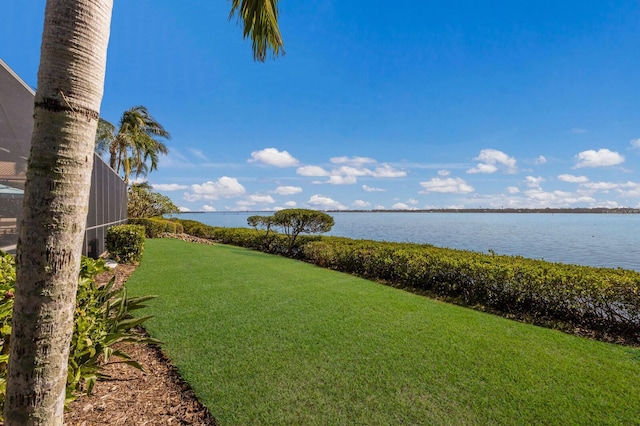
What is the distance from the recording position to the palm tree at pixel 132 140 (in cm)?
1917

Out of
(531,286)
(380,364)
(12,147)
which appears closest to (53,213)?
(380,364)

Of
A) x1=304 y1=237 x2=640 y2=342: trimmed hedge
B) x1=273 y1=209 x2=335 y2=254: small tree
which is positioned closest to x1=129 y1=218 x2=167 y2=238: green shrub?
x1=273 y1=209 x2=335 y2=254: small tree

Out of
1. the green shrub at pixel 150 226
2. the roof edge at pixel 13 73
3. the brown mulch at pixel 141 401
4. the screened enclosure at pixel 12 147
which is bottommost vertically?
the brown mulch at pixel 141 401

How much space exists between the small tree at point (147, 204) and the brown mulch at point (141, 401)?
20.1 meters

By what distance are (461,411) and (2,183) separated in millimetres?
5120

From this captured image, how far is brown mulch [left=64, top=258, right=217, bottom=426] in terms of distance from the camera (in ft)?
A: 7.56

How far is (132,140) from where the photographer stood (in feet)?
64.2

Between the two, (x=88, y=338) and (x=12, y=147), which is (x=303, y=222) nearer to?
(x=12, y=147)

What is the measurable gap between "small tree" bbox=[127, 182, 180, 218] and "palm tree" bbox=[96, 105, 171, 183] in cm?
122

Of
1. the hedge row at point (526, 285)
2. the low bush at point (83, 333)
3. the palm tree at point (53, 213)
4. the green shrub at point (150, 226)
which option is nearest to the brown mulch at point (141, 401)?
the low bush at point (83, 333)

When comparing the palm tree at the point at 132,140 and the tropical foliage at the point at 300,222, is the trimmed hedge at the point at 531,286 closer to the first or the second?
the tropical foliage at the point at 300,222

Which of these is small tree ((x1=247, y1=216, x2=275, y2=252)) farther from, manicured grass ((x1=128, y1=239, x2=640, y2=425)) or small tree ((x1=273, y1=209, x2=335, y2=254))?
manicured grass ((x1=128, y1=239, x2=640, y2=425))

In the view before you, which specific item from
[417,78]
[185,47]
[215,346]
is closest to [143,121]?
[185,47]

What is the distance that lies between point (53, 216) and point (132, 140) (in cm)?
2253
